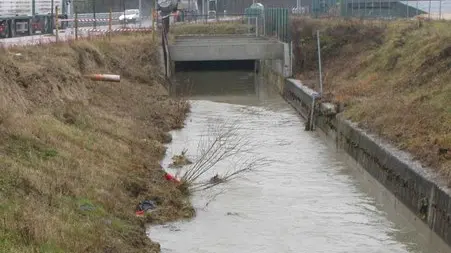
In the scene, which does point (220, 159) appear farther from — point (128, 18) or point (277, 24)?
point (128, 18)

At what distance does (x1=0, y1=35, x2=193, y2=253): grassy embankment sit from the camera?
9.61 metres

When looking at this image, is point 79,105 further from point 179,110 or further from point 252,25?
point 252,25

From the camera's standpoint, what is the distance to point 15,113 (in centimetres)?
1477

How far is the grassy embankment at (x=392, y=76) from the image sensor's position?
54.2ft

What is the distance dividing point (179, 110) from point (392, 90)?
8001 millimetres

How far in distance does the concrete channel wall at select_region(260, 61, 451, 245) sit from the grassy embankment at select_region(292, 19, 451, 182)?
30cm

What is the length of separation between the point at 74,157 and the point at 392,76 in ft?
49.4

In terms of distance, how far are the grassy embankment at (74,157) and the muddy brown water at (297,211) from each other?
2.27 feet

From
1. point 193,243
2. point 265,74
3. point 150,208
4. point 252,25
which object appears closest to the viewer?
point 193,243

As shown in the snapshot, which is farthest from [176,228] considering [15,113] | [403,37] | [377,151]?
[403,37]

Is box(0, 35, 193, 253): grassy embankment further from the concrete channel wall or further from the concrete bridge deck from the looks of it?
the concrete bridge deck

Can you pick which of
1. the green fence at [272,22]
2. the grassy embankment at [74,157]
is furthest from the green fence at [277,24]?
the grassy embankment at [74,157]

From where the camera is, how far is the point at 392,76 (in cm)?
2609

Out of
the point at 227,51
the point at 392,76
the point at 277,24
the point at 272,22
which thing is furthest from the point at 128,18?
the point at 392,76
